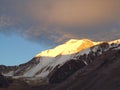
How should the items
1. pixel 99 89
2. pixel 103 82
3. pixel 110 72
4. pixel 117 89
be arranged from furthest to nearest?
1. pixel 110 72
2. pixel 103 82
3. pixel 99 89
4. pixel 117 89

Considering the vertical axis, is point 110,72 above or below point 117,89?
above

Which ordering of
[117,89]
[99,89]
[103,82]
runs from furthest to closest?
[103,82]
[99,89]
[117,89]

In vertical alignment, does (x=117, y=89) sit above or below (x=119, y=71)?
below

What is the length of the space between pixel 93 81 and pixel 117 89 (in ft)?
123

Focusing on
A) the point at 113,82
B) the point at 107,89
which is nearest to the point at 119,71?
the point at 113,82

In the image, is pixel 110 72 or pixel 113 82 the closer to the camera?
pixel 113 82

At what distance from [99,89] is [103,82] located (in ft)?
41.8

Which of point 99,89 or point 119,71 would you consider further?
point 119,71

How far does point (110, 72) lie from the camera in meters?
198

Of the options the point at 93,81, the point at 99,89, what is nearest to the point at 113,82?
the point at 99,89

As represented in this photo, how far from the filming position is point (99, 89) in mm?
171625

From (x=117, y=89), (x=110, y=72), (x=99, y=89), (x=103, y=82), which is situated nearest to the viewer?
(x=117, y=89)

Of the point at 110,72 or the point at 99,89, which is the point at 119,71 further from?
the point at 99,89

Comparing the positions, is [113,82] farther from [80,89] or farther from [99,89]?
[80,89]
